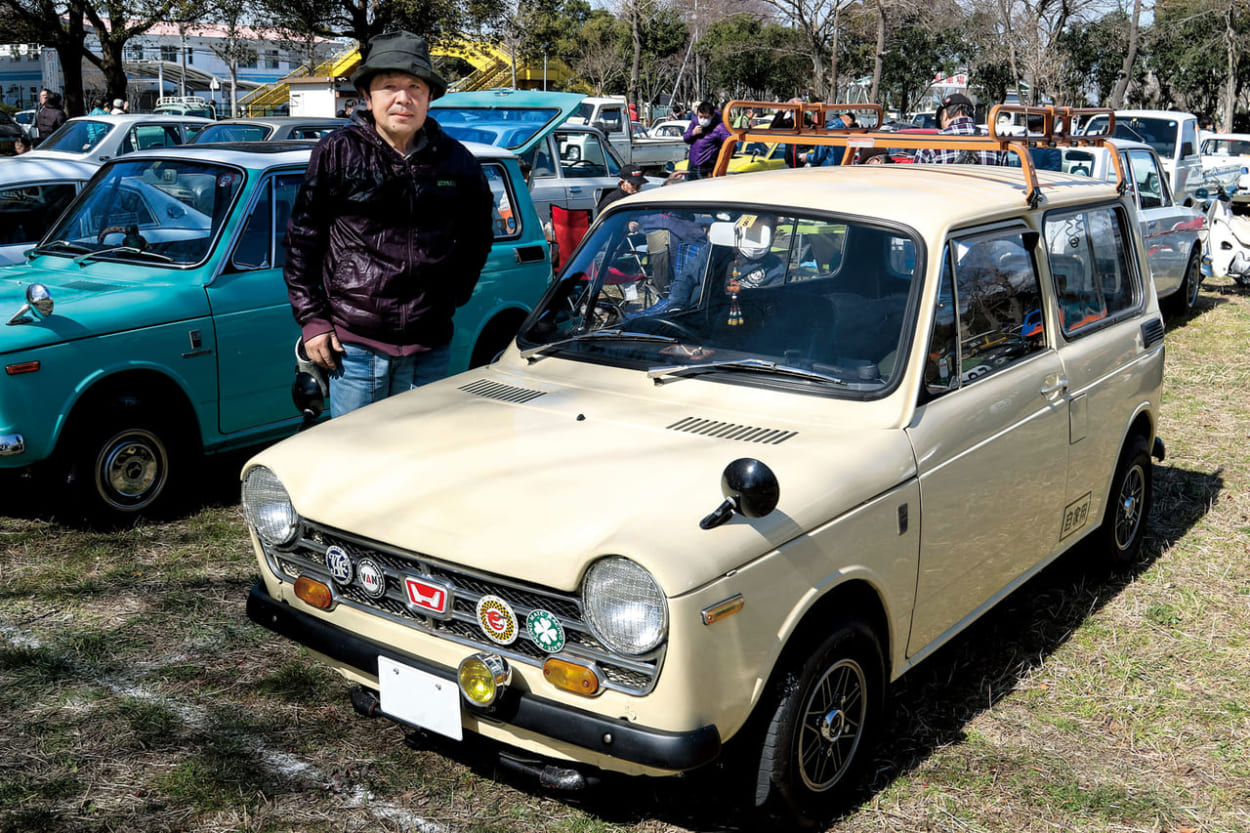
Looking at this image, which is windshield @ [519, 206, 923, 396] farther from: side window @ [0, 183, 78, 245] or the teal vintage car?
side window @ [0, 183, 78, 245]

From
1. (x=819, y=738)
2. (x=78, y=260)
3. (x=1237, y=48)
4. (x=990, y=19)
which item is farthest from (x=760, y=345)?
(x=1237, y=48)

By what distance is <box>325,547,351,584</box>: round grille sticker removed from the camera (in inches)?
127

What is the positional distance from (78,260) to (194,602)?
2.34m

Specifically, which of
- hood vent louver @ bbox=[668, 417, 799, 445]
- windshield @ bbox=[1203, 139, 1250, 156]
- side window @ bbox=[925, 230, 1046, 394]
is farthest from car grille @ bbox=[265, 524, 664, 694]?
windshield @ bbox=[1203, 139, 1250, 156]

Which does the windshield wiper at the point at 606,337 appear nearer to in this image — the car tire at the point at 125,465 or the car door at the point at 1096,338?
the car door at the point at 1096,338

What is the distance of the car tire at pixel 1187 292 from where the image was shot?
11.5 meters

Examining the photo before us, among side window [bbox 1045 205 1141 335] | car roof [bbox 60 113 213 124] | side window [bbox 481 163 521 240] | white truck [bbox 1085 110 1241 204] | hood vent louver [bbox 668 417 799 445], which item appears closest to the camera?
hood vent louver [bbox 668 417 799 445]

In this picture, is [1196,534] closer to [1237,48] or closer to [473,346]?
[473,346]

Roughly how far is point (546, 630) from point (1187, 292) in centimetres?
1069

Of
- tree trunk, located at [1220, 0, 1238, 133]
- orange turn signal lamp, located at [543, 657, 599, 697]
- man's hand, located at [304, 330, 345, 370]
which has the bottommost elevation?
orange turn signal lamp, located at [543, 657, 599, 697]

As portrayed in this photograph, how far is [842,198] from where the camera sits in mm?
3953

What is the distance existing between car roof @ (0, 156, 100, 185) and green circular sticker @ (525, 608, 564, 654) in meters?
7.50

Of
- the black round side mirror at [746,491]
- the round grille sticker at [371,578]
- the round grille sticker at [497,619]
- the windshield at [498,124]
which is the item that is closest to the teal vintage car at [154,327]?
the round grille sticker at [371,578]

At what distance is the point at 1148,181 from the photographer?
35.7 feet
